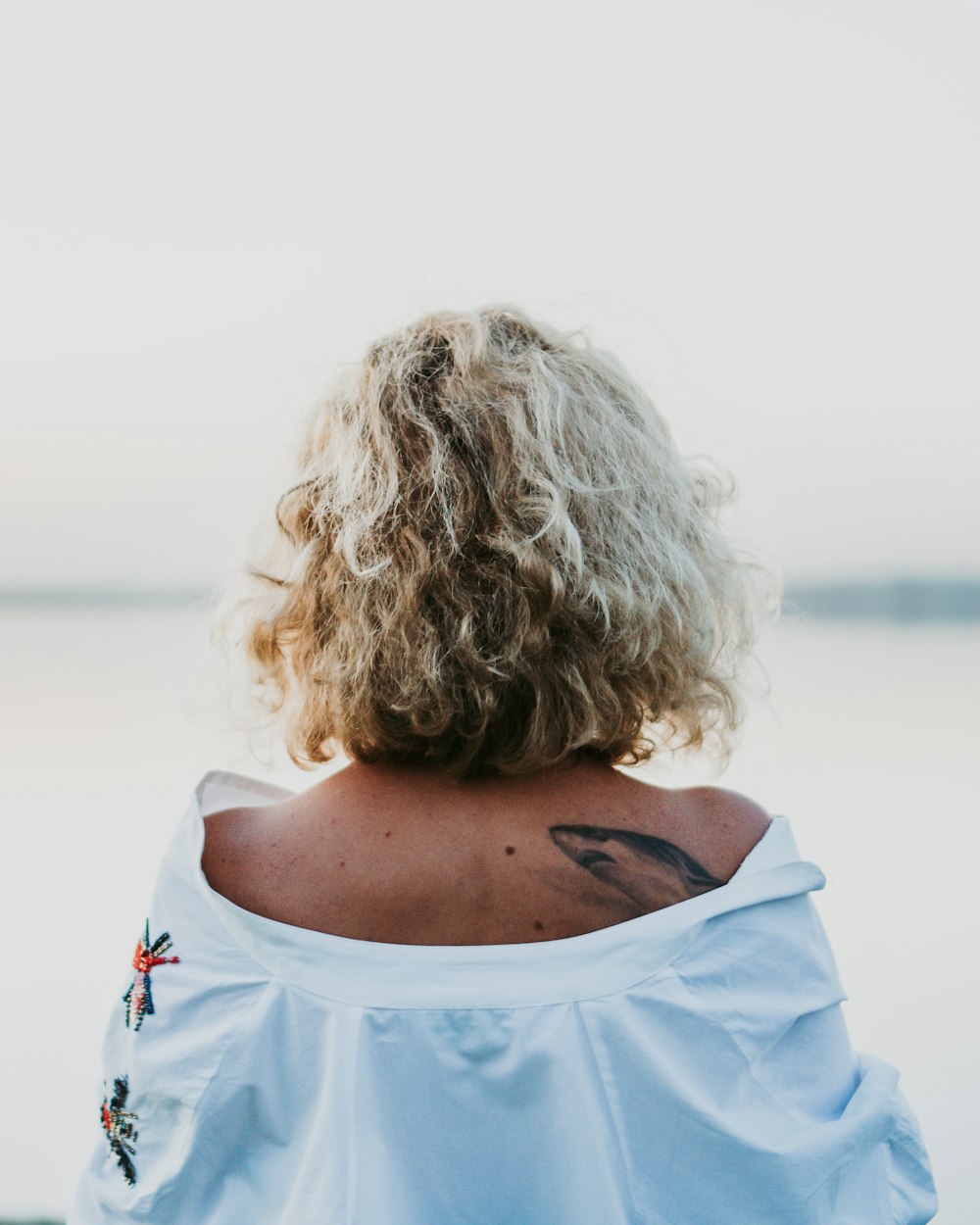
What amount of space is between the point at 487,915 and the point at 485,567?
1.12ft

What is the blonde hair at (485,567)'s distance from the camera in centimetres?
108

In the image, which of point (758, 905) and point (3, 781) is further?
point (3, 781)

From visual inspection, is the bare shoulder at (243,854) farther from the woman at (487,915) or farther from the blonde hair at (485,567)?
the blonde hair at (485,567)

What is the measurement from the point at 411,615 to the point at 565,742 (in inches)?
7.9

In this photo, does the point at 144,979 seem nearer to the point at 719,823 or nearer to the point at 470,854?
the point at 470,854

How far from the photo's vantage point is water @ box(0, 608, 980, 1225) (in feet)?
8.36

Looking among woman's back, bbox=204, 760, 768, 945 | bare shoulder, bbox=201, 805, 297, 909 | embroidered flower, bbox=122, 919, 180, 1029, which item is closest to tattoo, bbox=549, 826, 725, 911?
woman's back, bbox=204, 760, 768, 945

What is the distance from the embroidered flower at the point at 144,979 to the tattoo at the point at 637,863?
411 mm

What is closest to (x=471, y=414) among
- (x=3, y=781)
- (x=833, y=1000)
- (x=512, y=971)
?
(x=512, y=971)

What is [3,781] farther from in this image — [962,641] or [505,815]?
[962,641]

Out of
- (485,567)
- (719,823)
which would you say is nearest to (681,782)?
(719,823)

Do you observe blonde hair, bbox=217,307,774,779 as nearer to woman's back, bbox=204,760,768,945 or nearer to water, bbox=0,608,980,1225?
woman's back, bbox=204,760,768,945

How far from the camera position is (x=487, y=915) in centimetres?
100

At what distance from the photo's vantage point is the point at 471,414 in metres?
1.15
